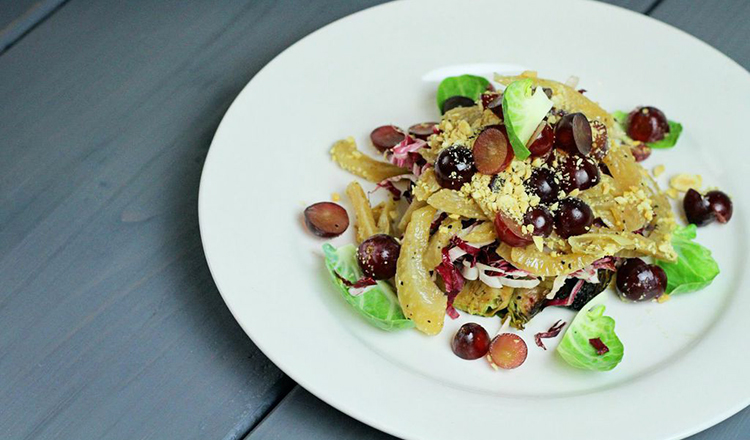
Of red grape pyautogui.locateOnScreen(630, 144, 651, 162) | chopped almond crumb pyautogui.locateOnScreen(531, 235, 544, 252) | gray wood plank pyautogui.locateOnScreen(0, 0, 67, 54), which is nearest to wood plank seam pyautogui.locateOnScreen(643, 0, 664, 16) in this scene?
red grape pyautogui.locateOnScreen(630, 144, 651, 162)

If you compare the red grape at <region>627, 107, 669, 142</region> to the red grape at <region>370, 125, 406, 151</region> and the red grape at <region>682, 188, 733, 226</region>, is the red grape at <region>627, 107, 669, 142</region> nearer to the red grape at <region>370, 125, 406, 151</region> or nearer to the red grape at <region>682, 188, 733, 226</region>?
the red grape at <region>682, 188, 733, 226</region>

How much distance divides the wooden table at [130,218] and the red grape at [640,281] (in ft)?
1.48

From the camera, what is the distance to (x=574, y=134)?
8.82 ft

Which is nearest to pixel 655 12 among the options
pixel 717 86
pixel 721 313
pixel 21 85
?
pixel 717 86

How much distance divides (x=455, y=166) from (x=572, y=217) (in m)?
0.39

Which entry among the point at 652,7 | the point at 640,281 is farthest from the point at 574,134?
the point at 652,7

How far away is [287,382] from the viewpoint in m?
2.78

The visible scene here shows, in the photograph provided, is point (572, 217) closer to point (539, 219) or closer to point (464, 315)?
point (539, 219)

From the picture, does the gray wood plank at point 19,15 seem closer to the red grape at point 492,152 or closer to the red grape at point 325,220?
the red grape at point 325,220

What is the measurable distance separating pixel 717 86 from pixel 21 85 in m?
2.78

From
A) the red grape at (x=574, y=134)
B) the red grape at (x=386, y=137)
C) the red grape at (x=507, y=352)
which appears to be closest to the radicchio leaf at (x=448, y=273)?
the red grape at (x=507, y=352)

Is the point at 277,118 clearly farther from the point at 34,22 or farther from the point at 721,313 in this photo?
the point at 721,313

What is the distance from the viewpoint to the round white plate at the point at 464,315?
8.13 ft

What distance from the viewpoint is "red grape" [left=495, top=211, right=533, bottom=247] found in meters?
2.64
